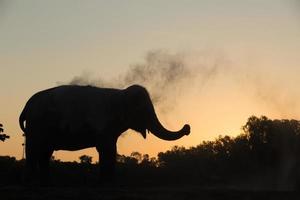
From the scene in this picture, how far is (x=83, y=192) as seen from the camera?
13156 mm

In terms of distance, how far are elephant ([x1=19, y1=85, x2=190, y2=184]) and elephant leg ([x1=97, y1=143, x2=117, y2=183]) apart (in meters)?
0.26

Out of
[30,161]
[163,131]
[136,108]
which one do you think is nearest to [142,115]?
[136,108]

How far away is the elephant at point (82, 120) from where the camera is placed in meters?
18.5

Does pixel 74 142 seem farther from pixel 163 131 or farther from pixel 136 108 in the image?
pixel 163 131

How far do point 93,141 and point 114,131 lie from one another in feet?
2.42

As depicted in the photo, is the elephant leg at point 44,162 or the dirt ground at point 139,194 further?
the elephant leg at point 44,162

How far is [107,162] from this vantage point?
1773cm

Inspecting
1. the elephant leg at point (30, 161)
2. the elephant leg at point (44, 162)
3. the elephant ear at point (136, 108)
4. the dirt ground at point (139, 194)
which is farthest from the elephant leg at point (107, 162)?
the dirt ground at point (139, 194)

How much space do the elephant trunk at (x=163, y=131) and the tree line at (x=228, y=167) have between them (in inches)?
65.5

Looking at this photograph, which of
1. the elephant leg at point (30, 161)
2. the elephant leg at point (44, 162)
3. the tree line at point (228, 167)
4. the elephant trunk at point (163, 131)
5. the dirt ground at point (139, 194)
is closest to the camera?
the dirt ground at point (139, 194)

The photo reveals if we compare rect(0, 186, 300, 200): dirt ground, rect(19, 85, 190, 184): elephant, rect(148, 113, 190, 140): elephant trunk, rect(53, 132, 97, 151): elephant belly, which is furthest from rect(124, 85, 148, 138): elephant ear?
rect(0, 186, 300, 200): dirt ground

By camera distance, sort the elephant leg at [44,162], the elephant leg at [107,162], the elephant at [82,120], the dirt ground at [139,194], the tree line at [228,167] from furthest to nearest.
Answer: the tree line at [228,167] → the elephant leg at [44,162] → the elephant at [82,120] → the elephant leg at [107,162] → the dirt ground at [139,194]

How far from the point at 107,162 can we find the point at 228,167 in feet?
73.5

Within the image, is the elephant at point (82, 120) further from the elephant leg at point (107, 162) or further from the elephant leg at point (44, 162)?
the elephant leg at point (107, 162)
